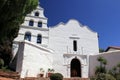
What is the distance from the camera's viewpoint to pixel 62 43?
85.7 ft

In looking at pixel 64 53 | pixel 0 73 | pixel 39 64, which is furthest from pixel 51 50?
pixel 0 73

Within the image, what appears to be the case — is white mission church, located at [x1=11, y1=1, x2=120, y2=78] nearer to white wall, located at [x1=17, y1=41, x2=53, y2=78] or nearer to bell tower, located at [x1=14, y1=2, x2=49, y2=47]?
bell tower, located at [x1=14, y1=2, x2=49, y2=47]

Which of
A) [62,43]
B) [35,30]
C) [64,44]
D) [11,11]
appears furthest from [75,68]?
[11,11]

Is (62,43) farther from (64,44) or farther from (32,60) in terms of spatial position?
(32,60)

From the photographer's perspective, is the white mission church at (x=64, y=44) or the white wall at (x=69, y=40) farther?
the white wall at (x=69, y=40)

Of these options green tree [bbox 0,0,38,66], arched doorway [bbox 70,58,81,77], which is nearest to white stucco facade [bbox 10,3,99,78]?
arched doorway [bbox 70,58,81,77]

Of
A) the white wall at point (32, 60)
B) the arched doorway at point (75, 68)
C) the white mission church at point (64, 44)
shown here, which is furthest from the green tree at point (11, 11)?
the arched doorway at point (75, 68)

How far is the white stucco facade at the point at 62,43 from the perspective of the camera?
2464cm

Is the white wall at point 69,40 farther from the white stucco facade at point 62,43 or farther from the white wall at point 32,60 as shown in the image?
the white wall at point 32,60

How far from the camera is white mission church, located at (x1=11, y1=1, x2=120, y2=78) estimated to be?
24.6 meters

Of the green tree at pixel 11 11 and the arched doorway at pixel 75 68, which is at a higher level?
the green tree at pixel 11 11

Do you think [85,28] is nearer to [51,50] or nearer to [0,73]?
[51,50]

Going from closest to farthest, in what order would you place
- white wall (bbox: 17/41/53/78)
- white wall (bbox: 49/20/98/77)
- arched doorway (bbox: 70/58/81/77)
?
white wall (bbox: 17/41/53/78) → white wall (bbox: 49/20/98/77) → arched doorway (bbox: 70/58/81/77)

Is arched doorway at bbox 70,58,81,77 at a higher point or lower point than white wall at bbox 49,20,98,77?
lower
